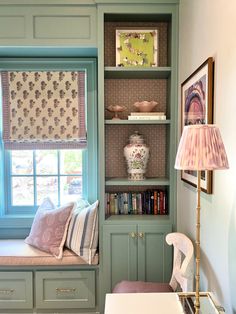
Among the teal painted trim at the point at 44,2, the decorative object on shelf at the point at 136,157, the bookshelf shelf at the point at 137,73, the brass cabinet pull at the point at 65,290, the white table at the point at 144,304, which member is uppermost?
the teal painted trim at the point at 44,2

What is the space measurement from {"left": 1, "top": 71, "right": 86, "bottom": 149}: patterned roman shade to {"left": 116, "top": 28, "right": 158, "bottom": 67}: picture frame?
20.4 inches

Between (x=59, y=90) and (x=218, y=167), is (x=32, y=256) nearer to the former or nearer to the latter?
(x=59, y=90)

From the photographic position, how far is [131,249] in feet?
7.72

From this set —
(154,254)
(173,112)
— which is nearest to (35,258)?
(154,254)

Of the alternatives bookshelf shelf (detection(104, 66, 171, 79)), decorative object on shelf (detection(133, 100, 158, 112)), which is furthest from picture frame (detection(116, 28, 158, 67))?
decorative object on shelf (detection(133, 100, 158, 112))

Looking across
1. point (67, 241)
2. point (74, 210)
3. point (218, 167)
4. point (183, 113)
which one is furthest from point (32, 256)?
point (218, 167)

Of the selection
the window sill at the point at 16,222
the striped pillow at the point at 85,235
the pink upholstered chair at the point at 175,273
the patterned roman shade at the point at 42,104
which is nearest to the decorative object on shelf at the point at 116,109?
the patterned roman shade at the point at 42,104

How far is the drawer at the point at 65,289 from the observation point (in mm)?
2398

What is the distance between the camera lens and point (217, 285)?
1464 mm

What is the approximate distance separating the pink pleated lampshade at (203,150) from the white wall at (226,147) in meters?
0.17

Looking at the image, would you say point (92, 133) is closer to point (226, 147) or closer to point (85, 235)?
point (85, 235)

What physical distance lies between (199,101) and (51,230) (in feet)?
5.11

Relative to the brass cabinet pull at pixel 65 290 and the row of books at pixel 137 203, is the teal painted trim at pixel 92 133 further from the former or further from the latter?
the brass cabinet pull at pixel 65 290

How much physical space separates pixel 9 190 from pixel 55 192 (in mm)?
433
